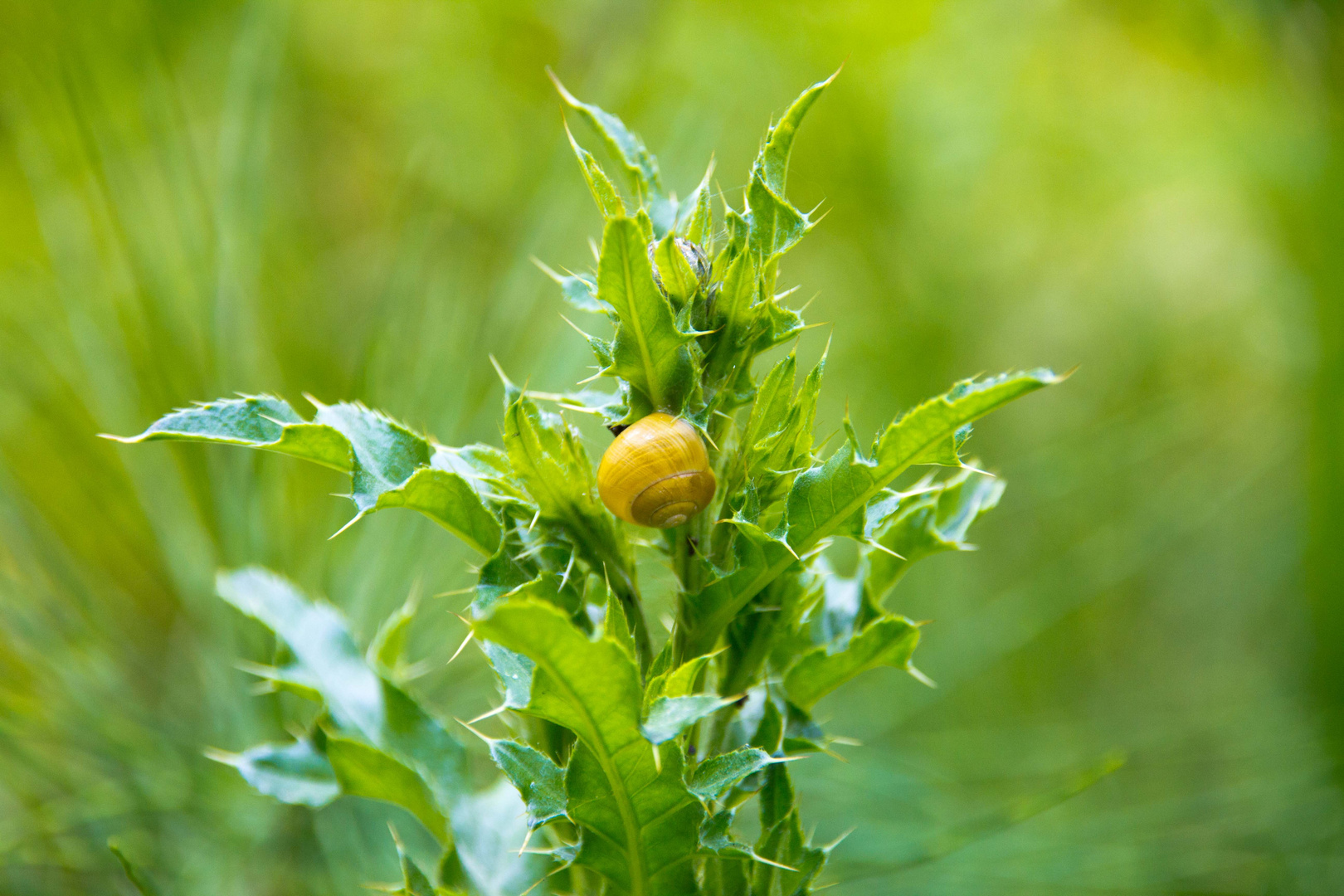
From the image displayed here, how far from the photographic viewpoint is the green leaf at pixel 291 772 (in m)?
0.71

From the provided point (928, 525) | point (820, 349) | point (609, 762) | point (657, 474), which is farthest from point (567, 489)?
point (820, 349)

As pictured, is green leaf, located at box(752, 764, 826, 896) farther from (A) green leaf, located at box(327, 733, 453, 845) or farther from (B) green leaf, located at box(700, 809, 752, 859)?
(A) green leaf, located at box(327, 733, 453, 845)

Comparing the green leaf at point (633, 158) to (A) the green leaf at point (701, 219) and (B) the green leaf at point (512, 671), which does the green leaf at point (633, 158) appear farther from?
(B) the green leaf at point (512, 671)

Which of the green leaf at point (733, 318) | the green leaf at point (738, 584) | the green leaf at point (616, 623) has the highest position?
the green leaf at point (733, 318)

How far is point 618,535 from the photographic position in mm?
630

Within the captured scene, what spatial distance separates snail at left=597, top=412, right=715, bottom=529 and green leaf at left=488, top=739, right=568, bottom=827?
0.53ft

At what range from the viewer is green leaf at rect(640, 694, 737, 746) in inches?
18.3

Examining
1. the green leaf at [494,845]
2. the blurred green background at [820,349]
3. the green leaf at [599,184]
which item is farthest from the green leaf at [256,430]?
the blurred green background at [820,349]

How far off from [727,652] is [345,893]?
737mm

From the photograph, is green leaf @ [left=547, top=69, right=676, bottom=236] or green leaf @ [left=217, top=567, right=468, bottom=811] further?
green leaf @ [left=217, top=567, right=468, bottom=811]

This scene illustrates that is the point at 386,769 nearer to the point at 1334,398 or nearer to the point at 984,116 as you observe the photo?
the point at 1334,398

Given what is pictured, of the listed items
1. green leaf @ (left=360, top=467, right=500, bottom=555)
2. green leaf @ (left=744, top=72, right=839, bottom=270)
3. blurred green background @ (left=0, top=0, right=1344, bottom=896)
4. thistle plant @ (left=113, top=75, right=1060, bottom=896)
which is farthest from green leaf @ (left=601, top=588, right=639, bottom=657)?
blurred green background @ (left=0, top=0, right=1344, bottom=896)

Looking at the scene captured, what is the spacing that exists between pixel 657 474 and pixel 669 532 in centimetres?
10

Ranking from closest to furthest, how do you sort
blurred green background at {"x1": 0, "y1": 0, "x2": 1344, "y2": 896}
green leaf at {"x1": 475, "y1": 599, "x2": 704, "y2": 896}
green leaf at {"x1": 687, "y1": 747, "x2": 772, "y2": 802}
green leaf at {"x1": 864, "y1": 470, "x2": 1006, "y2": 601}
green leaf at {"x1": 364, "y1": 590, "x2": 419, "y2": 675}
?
green leaf at {"x1": 475, "y1": 599, "x2": 704, "y2": 896}, green leaf at {"x1": 687, "y1": 747, "x2": 772, "y2": 802}, green leaf at {"x1": 864, "y1": 470, "x2": 1006, "y2": 601}, green leaf at {"x1": 364, "y1": 590, "x2": 419, "y2": 675}, blurred green background at {"x1": 0, "y1": 0, "x2": 1344, "y2": 896}
